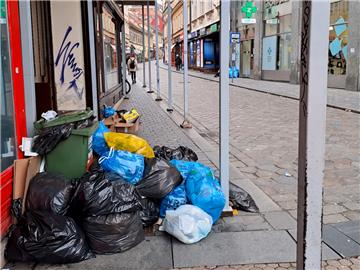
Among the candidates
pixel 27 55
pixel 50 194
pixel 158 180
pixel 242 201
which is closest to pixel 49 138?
pixel 50 194

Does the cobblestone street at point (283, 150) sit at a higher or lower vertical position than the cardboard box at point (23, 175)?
lower

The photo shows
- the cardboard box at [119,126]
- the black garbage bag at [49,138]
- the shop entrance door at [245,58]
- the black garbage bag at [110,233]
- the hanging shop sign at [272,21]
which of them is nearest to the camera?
the black garbage bag at [110,233]

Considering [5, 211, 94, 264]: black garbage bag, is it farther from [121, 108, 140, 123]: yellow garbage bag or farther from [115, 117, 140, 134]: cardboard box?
[121, 108, 140, 123]: yellow garbage bag

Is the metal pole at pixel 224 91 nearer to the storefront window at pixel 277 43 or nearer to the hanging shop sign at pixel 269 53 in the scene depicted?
the storefront window at pixel 277 43

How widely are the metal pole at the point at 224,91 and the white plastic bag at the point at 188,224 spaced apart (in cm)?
54

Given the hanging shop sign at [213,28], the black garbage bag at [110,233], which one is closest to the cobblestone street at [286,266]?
the black garbage bag at [110,233]

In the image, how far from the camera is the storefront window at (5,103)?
3.53 metres

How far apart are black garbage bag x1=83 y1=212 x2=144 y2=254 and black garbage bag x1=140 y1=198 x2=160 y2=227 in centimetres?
31

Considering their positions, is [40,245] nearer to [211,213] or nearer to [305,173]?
[211,213]

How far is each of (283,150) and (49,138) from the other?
14.7 feet

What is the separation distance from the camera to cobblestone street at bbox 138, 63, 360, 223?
4879mm

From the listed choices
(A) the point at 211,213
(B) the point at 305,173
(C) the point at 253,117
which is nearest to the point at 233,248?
(A) the point at 211,213

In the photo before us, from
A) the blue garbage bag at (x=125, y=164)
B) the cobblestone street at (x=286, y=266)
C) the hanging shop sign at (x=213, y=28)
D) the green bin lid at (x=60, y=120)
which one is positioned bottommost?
the cobblestone street at (x=286, y=266)

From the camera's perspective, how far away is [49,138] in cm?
396
